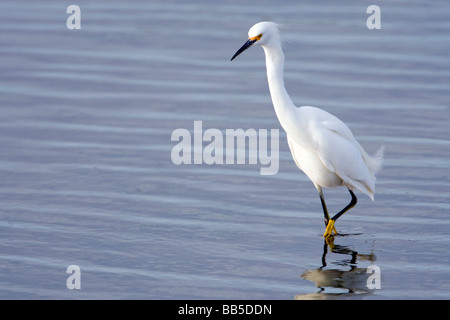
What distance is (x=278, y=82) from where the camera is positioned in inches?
281

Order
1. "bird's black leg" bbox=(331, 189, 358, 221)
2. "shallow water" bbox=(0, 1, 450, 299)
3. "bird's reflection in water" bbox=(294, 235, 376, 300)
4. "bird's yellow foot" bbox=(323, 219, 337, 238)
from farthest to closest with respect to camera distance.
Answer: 1. "bird's black leg" bbox=(331, 189, 358, 221)
2. "bird's yellow foot" bbox=(323, 219, 337, 238)
3. "shallow water" bbox=(0, 1, 450, 299)
4. "bird's reflection in water" bbox=(294, 235, 376, 300)

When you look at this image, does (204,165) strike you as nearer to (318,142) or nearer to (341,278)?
(318,142)

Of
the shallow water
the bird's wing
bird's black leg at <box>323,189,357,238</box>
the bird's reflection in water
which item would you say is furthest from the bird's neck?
the bird's reflection in water

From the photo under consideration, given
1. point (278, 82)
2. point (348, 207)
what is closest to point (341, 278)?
point (348, 207)

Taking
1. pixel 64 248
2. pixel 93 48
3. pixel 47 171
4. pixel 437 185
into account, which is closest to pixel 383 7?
pixel 93 48

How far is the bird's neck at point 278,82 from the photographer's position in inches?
279

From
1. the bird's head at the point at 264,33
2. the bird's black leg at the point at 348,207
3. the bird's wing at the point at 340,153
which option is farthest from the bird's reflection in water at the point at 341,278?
the bird's head at the point at 264,33

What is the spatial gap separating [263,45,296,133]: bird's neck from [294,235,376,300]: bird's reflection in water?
1141 millimetres

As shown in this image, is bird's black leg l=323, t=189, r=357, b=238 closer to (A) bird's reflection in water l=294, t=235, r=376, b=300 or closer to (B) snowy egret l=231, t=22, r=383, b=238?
(B) snowy egret l=231, t=22, r=383, b=238

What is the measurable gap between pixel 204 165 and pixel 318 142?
1.91 m

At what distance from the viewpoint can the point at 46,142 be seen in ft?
30.8

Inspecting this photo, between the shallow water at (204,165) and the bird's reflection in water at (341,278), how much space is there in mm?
18

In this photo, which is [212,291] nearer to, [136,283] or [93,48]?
[136,283]

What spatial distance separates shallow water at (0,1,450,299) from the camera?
21.7ft
